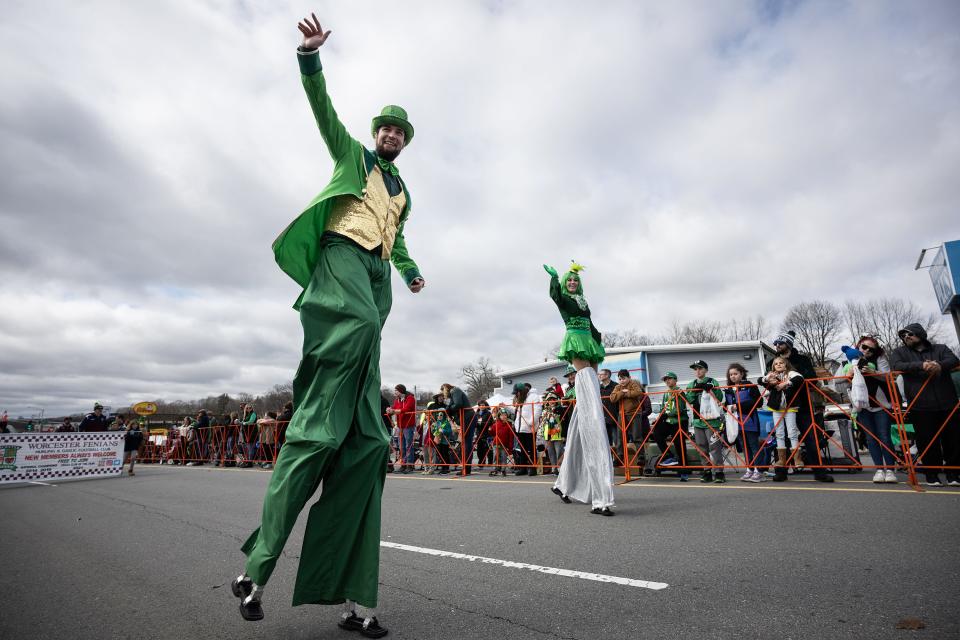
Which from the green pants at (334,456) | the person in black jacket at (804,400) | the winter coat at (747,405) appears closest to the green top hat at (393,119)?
the green pants at (334,456)

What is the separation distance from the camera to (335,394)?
231cm

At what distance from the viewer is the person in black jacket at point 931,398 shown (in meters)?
6.22

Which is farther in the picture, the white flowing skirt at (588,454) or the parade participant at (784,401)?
the parade participant at (784,401)

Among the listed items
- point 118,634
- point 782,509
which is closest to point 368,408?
point 118,634

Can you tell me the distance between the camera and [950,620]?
1974mm

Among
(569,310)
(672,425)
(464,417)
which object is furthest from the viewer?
(464,417)

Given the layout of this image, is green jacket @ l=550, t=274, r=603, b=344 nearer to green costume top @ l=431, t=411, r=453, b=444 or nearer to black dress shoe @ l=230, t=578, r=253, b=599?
black dress shoe @ l=230, t=578, r=253, b=599

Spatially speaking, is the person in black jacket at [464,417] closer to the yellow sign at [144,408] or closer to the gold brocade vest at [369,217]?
the gold brocade vest at [369,217]

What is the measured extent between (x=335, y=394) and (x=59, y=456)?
48.1 feet

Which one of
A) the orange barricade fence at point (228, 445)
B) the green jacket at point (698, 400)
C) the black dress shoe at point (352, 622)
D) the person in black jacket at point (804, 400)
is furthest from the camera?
the orange barricade fence at point (228, 445)

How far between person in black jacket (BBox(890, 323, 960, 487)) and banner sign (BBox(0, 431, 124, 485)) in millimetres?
16523

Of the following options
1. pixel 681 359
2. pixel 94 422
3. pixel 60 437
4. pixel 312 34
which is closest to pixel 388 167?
pixel 312 34

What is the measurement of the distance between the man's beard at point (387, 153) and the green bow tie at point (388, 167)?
3cm

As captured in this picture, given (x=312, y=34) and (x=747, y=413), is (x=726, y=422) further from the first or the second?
(x=312, y=34)
